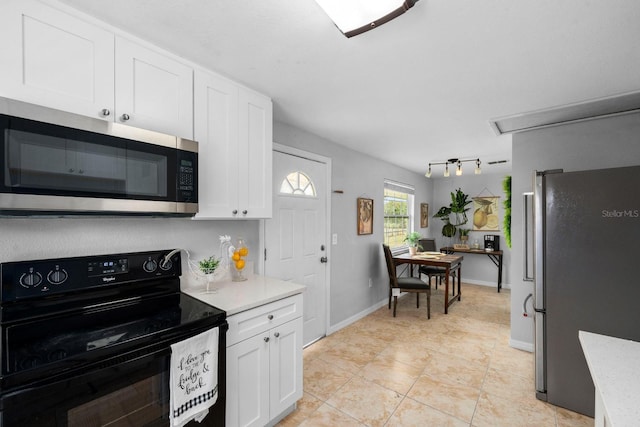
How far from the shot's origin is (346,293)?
11.8ft

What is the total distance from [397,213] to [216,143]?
13.2 ft

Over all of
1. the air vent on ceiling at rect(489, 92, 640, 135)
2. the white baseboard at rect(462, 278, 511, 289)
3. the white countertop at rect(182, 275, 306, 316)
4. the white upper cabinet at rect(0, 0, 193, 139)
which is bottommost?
the white baseboard at rect(462, 278, 511, 289)

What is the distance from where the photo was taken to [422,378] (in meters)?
2.43

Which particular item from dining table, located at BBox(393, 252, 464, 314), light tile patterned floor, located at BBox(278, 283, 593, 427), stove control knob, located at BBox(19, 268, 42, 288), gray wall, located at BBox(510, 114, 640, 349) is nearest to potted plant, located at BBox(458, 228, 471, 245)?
dining table, located at BBox(393, 252, 464, 314)

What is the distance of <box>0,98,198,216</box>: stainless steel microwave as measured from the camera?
108 cm

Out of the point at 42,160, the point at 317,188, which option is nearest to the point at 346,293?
the point at 317,188

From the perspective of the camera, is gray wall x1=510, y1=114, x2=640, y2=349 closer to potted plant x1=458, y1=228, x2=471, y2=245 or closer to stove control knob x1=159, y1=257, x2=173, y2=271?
potted plant x1=458, y1=228, x2=471, y2=245

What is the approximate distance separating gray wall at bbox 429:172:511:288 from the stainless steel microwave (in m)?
5.65

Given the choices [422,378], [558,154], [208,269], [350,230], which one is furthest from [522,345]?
[208,269]

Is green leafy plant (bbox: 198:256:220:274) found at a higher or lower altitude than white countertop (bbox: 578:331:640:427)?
higher

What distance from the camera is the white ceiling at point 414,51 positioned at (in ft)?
4.13

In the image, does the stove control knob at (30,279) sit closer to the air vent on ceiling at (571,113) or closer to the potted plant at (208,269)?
the potted plant at (208,269)

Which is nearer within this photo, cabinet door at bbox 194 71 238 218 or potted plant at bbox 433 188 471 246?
cabinet door at bbox 194 71 238 218

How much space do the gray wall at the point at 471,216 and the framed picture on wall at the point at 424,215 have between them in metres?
0.35
